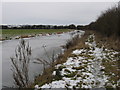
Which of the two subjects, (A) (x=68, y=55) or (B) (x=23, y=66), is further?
(A) (x=68, y=55)

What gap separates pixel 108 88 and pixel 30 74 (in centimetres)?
391

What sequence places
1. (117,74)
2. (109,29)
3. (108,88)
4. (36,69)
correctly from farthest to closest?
(109,29), (36,69), (117,74), (108,88)

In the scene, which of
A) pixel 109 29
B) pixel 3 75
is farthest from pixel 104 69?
pixel 109 29

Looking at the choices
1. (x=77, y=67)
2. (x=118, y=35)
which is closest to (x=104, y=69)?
(x=77, y=67)

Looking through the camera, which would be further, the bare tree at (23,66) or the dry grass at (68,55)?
the dry grass at (68,55)

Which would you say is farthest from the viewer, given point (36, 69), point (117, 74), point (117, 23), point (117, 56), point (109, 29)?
point (109, 29)

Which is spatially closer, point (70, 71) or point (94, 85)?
point (94, 85)

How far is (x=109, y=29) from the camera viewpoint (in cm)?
1780

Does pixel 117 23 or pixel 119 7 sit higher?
pixel 119 7

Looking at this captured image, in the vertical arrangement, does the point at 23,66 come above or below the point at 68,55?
above

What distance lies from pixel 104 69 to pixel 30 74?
3.32 meters

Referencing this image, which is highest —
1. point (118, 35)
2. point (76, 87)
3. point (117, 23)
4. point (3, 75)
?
point (117, 23)

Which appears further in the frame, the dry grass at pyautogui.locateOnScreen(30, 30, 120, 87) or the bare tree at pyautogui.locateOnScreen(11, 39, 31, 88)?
the dry grass at pyautogui.locateOnScreen(30, 30, 120, 87)

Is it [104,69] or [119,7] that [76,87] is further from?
[119,7]
